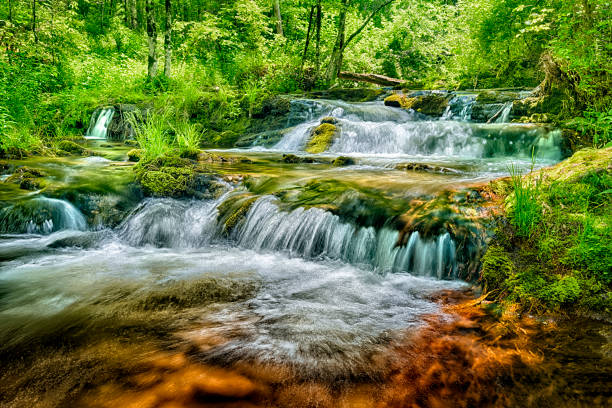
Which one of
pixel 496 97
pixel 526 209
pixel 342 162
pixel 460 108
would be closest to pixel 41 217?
pixel 342 162

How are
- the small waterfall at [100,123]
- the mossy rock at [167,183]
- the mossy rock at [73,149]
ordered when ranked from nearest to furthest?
the mossy rock at [167,183] < the mossy rock at [73,149] < the small waterfall at [100,123]

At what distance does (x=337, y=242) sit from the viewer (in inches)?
160

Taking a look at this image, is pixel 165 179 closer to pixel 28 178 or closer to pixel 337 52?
pixel 28 178

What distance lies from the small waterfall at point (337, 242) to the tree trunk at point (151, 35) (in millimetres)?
11555

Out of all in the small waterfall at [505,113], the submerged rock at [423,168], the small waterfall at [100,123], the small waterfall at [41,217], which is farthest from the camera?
the small waterfall at [100,123]

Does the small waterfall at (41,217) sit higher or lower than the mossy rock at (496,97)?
lower

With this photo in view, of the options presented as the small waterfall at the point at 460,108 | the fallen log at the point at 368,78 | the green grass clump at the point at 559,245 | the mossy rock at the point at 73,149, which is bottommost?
the green grass clump at the point at 559,245

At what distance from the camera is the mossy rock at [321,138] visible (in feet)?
32.3

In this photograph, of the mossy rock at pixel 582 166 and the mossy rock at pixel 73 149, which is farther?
the mossy rock at pixel 73 149

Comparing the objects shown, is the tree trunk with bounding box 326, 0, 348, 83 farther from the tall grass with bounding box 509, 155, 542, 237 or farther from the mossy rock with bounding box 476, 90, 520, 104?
the tall grass with bounding box 509, 155, 542, 237

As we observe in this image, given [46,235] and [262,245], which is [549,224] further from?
[46,235]

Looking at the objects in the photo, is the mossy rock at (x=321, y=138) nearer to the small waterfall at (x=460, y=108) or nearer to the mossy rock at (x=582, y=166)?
the small waterfall at (x=460, y=108)

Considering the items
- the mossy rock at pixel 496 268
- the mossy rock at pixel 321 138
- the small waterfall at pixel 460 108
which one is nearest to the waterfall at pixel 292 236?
the mossy rock at pixel 496 268

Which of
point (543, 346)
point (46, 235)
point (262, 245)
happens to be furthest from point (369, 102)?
point (543, 346)
